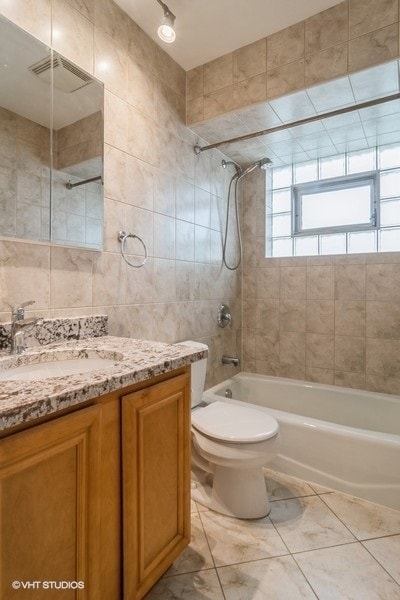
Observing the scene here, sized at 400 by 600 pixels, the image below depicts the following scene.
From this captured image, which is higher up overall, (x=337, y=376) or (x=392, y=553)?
(x=337, y=376)

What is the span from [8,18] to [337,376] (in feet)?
8.71

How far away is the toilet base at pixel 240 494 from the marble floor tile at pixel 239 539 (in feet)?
0.10

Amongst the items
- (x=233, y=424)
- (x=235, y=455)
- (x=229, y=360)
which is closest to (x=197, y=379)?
(x=233, y=424)

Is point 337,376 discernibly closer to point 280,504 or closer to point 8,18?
point 280,504

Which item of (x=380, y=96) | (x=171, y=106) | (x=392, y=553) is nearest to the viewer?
(x=392, y=553)

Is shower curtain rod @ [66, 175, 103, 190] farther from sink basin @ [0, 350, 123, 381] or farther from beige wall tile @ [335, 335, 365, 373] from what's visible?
beige wall tile @ [335, 335, 365, 373]

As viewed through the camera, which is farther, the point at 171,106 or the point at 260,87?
the point at 171,106

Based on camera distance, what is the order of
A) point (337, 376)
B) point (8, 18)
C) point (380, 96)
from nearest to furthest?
point (8, 18) → point (380, 96) → point (337, 376)

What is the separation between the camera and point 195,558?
1254 mm

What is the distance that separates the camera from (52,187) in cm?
127

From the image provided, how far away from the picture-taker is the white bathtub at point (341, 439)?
1.57 meters

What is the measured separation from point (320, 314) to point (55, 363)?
1941 millimetres

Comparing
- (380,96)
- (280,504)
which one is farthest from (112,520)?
(380,96)

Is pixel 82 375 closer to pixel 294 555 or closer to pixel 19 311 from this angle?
pixel 19 311
